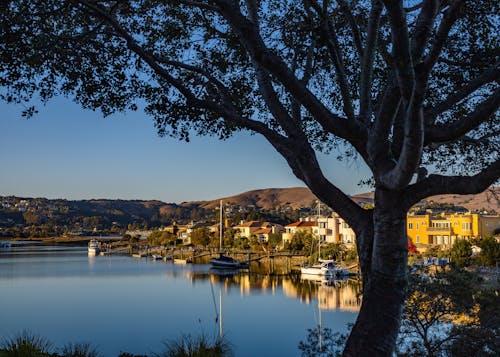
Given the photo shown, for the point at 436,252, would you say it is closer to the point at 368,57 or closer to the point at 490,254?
the point at 490,254

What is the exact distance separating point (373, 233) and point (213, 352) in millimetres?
4456

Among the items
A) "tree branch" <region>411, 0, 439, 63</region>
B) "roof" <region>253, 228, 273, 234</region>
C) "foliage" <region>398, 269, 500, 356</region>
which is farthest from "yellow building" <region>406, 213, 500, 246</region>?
"tree branch" <region>411, 0, 439, 63</region>

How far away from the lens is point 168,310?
31422mm

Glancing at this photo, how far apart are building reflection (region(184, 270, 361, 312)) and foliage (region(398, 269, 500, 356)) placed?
824 inches

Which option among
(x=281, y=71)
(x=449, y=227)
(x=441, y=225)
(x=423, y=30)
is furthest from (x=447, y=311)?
(x=441, y=225)

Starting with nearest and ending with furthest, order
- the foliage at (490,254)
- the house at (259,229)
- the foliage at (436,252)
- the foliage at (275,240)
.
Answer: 1. the foliage at (490,254)
2. the foliage at (436,252)
3. the foliage at (275,240)
4. the house at (259,229)

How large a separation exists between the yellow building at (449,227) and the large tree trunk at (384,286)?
53.8 meters

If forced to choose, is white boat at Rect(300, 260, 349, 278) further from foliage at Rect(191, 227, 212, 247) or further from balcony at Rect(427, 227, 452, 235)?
foliage at Rect(191, 227, 212, 247)

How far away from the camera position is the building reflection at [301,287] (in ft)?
111

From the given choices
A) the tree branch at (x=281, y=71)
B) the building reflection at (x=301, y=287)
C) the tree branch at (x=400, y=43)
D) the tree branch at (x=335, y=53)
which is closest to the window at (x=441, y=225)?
the building reflection at (x=301, y=287)

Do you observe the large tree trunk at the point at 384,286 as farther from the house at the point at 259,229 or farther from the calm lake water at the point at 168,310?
the house at the point at 259,229

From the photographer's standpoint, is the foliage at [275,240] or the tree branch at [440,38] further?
the foliage at [275,240]

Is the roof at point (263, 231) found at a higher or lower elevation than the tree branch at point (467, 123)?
lower

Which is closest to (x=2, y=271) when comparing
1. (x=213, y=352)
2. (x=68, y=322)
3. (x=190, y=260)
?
(x=190, y=260)
